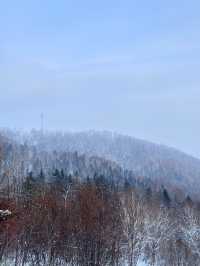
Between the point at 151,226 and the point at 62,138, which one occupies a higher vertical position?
the point at 62,138

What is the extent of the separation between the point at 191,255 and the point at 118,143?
152m

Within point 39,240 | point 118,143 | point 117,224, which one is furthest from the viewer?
point 118,143

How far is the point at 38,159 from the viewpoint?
111562 millimetres

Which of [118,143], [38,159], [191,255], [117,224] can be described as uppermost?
[118,143]

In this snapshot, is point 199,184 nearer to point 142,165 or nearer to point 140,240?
point 142,165

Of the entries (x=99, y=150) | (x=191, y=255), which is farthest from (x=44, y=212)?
(x=99, y=150)

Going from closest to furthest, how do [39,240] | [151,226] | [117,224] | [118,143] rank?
[39,240]
[117,224]
[151,226]
[118,143]

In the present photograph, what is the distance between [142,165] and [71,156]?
51.2 m

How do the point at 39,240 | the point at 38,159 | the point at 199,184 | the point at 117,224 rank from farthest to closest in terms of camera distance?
the point at 199,184 → the point at 38,159 → the point at 117,224 → the point at 39,240

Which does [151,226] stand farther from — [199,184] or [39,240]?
[199,184]

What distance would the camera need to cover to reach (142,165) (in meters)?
164

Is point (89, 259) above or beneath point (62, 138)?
beneath

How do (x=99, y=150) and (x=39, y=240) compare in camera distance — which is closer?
(x=39, y=240)

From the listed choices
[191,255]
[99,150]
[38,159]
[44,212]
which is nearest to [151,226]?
[191,255]
